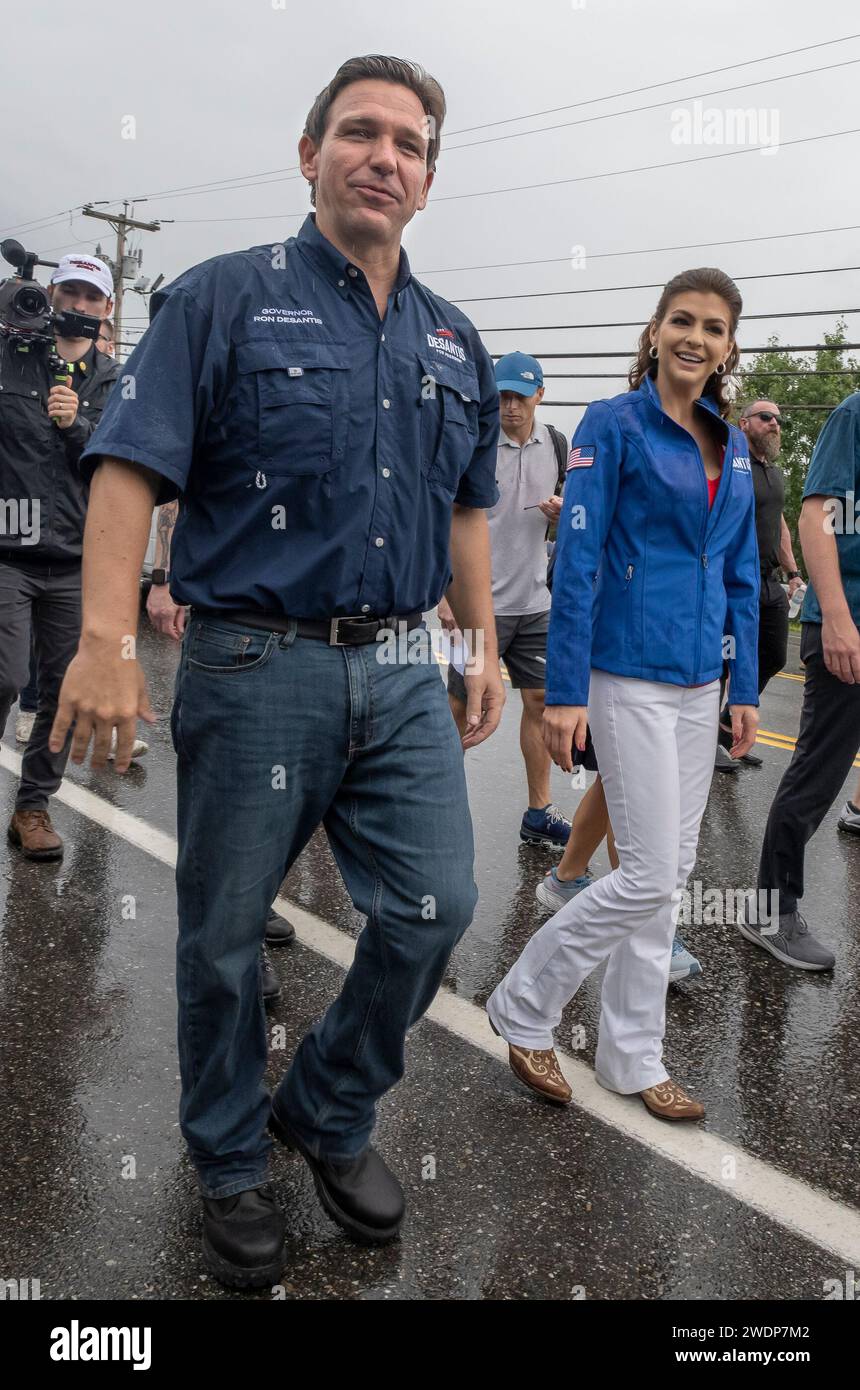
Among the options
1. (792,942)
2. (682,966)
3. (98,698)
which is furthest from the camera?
(792,942)

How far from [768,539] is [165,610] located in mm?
4903

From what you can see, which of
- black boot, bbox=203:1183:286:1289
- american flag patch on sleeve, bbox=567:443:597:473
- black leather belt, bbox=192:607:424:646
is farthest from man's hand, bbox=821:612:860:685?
black boot, bbox=203:1183:286:1289

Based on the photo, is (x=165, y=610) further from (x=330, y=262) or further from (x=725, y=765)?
(x=725, y=765)

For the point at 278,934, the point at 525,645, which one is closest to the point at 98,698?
the point at 278,934

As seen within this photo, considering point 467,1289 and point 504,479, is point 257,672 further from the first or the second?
point 504,479

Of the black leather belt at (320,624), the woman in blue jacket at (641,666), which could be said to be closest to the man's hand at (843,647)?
the woman in blue jacket at (641,666)

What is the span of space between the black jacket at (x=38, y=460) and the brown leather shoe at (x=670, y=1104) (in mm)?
3090

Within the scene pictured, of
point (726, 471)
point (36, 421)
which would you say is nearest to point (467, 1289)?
point (726, 471)

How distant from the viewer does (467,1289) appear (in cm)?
231

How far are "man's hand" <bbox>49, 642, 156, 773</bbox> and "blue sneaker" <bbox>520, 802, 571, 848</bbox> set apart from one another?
11.2 feet

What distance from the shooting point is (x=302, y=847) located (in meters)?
2.34

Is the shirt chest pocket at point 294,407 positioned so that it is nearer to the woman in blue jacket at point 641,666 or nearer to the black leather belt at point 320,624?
the black leather belt at point 320,624

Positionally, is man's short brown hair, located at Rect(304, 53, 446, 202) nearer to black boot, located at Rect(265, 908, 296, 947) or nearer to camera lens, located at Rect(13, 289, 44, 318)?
black boot, located at Rect(265, 908, 296, 947)
